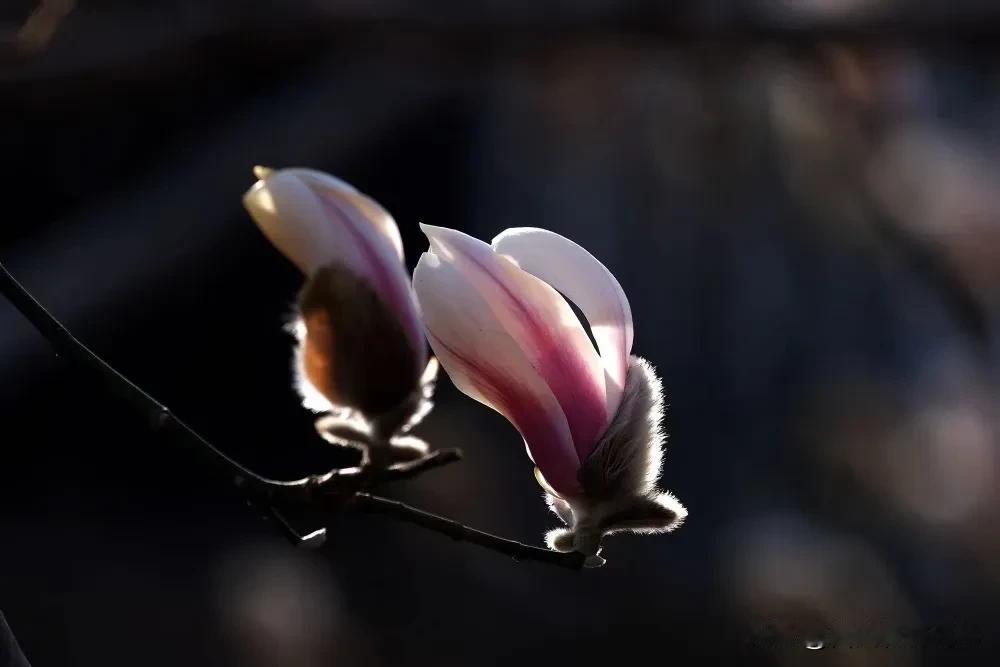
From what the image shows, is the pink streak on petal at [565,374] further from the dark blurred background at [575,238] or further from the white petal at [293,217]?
the dark blurred background at [575,238]

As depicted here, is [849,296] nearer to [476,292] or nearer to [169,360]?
[169,360]

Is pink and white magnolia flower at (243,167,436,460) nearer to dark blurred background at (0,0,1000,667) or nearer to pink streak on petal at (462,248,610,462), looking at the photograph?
pink streak on petal at (462,248,610,462)

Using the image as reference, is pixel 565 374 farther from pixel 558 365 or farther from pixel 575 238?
pixel 575 238

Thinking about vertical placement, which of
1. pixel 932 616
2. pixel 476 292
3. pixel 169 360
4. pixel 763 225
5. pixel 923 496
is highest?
pixel 476 292

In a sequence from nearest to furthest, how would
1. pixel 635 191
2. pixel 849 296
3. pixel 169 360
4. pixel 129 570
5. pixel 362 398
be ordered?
pixel 362 398 < pixel 129 570 < pixel 169 360 < pixel 849 296 < pixel 635 191

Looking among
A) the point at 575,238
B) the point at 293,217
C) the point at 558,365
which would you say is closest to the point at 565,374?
the point at 558,365

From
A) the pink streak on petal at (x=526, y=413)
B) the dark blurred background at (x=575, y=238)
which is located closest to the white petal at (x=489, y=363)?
the pink streak on petal at (x=526, y=413)

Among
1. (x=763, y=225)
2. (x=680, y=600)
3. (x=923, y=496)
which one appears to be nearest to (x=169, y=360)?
(x=680, y=600)
